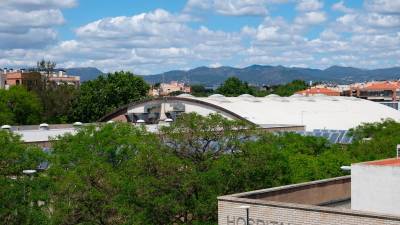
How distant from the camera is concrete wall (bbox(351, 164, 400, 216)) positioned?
24.7 metres

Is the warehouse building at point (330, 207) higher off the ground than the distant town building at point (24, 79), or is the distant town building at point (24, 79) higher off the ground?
the distant town building at point (24, 79)

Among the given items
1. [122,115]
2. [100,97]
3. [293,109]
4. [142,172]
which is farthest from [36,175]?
[100,97]

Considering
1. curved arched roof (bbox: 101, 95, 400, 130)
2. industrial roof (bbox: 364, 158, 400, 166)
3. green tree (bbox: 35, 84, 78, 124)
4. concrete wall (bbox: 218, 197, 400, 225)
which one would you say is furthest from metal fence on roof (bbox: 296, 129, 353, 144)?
green tree (bbox: 35, 84, 78, 124)

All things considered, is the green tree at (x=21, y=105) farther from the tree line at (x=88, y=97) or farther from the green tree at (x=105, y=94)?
the green tree at (x=105, y=94)

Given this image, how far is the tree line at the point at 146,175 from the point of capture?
3195 cm

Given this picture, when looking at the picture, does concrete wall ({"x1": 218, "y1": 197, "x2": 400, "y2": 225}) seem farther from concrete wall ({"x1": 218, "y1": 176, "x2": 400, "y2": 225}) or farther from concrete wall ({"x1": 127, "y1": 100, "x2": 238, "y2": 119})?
concrete wall ({"x1": 127, "y1": 100, "x2": 238, "y2": 119})

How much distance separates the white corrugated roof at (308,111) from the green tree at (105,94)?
36482 mm

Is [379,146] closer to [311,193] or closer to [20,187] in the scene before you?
[311,193]

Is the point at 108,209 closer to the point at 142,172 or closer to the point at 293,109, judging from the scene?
the point at 142,172

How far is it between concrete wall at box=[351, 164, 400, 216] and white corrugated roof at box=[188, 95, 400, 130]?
6740 centimetres

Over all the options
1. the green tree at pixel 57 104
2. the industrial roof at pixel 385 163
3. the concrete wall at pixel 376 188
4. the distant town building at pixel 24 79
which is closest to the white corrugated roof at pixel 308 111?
the green tree at pixel 57 104

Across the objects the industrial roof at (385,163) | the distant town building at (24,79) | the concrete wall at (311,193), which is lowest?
the concrete wall at (311,193)

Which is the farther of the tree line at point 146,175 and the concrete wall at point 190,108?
the concrete wall at point 190,108

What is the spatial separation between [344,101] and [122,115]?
36.6 m
